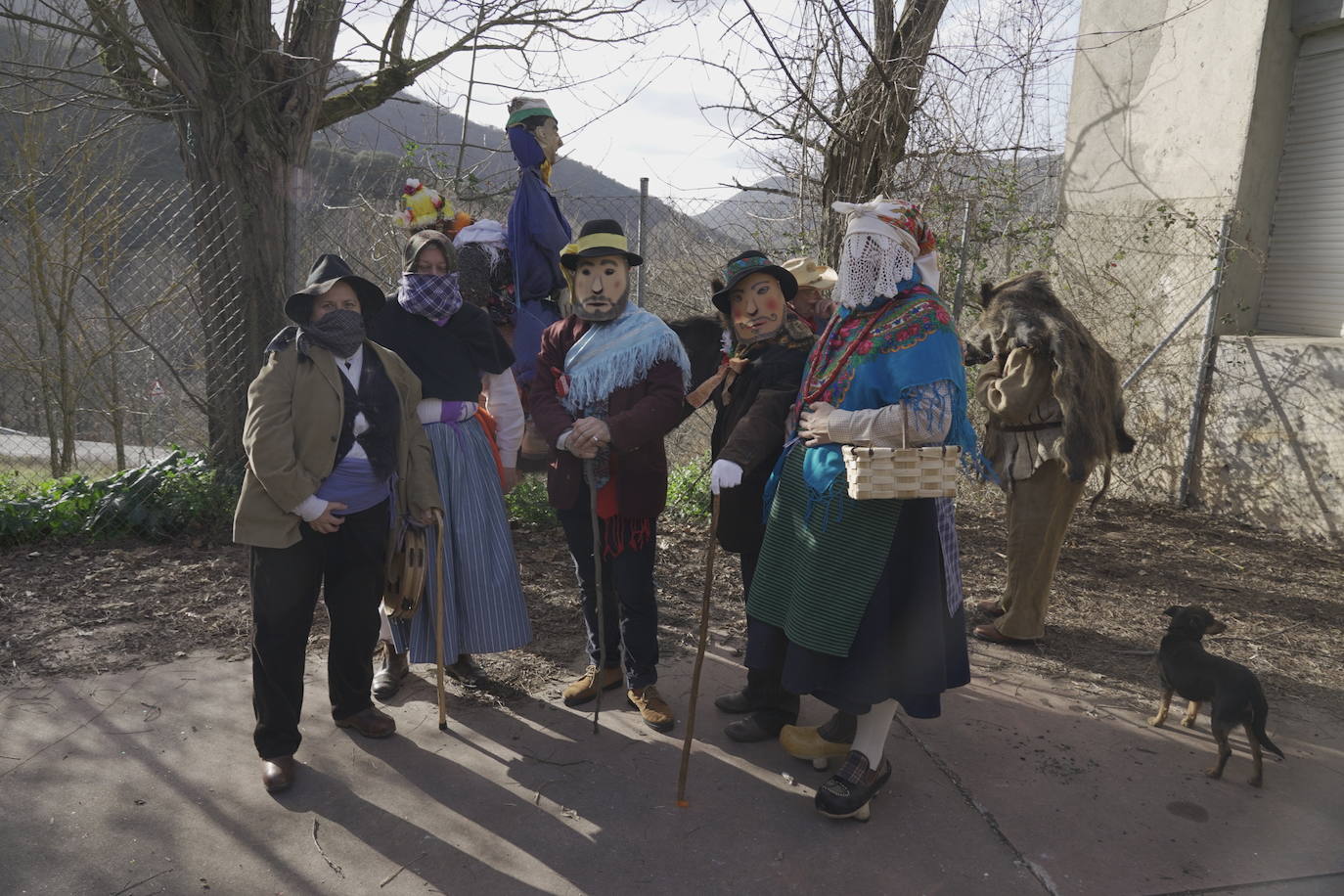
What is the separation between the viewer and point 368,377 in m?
2.94

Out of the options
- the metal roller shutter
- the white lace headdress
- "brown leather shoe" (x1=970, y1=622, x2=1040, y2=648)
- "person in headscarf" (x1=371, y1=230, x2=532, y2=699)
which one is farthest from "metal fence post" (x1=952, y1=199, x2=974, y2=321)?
"person in headscarf" (x1=371, y1=230, x2=532, y2=699)

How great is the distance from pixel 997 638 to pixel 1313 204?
4440 mm

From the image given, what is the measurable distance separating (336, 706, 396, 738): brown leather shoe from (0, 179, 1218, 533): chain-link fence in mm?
2768

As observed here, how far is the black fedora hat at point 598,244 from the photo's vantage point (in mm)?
3160

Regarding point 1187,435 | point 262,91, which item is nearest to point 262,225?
point 262,91

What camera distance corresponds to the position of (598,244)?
3.15 m

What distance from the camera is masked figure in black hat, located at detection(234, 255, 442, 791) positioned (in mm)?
2748

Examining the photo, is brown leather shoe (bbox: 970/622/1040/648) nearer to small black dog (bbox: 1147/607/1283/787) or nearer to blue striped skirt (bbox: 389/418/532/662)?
small black dog (bbox: 1147/607/1283/787)

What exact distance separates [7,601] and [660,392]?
11.9ft

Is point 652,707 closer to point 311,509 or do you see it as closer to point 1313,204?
point 311,509

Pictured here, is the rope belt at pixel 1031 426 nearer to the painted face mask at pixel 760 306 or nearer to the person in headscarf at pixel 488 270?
the painted face mask at pixel 760 306

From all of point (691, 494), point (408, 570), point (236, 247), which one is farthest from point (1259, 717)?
point (236, 247)

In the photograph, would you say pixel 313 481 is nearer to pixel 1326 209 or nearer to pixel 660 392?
pixel 660 392

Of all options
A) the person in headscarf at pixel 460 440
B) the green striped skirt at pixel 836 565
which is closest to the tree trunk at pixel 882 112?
the person in headscarf at pixel 460 440
